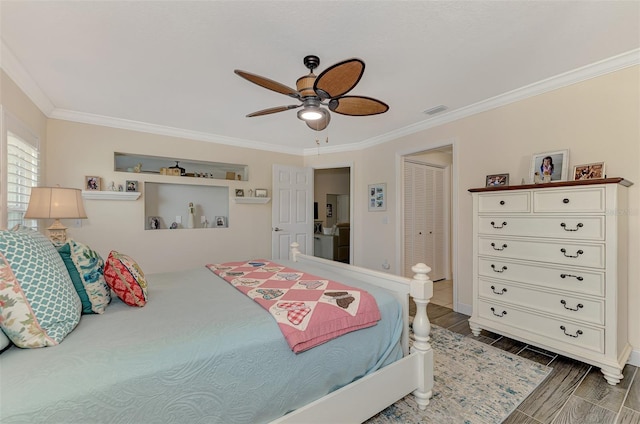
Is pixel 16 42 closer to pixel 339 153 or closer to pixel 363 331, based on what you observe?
pixel 363 331

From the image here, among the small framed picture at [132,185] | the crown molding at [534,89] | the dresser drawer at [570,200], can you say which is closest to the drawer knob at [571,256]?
the dresser drawer at [570,200]

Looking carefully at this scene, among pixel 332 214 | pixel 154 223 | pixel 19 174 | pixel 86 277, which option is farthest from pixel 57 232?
pixel 332 214

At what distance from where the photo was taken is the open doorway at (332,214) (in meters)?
6.23

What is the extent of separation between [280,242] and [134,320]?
3.31 metres

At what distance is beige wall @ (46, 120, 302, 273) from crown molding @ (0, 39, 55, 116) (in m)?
0.39

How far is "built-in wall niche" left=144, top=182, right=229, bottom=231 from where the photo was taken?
4.05 metres

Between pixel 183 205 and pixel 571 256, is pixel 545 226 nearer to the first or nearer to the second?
pixel 571 256

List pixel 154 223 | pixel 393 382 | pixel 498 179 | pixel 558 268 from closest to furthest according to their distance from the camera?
pixel 393 382 < pixel 558 268 < pixel 498 179 < pixel 154 223

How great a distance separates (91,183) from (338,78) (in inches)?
132

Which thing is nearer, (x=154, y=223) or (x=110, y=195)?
(x=110, y=195)

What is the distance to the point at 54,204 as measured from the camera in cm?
234

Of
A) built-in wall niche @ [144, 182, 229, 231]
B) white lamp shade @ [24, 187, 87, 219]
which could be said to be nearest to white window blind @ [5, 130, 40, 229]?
white lamp shade @ [24, 187, 87, 219]

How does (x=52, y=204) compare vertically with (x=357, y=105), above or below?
below

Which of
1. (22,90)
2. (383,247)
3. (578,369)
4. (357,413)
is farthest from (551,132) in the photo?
(22,90)
